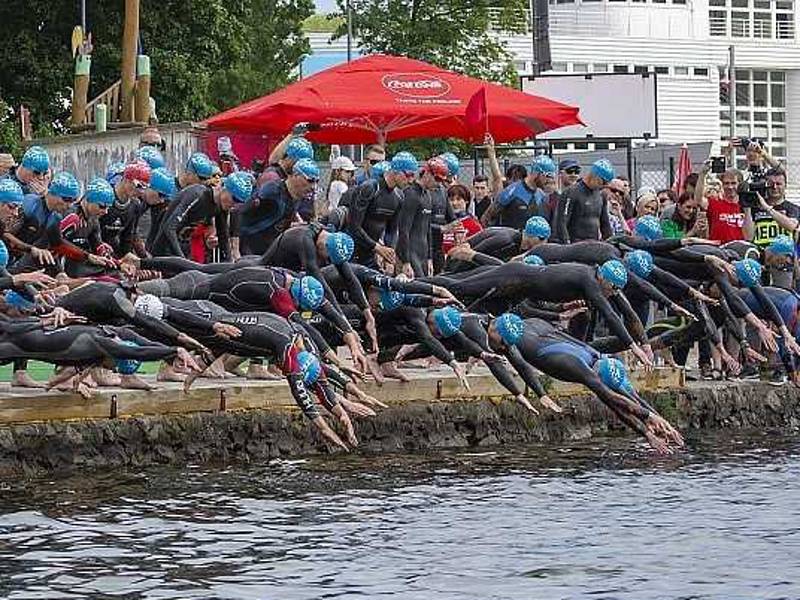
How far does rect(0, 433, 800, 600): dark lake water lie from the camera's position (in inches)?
454

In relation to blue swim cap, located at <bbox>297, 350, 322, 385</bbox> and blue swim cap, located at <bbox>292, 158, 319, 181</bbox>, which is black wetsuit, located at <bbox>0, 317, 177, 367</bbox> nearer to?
blue swim cap, located at <bbox>297, 350, 322, 385</bbox>

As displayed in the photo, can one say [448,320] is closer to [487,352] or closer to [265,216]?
[487,352]

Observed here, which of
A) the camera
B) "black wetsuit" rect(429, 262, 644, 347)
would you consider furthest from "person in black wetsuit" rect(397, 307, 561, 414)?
the camera

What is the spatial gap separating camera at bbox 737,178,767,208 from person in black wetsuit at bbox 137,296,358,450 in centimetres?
654

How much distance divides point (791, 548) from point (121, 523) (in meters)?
4.70

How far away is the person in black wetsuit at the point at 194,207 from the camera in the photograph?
678 inches

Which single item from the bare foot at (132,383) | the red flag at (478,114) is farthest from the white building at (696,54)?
the bare foot at (132,383)

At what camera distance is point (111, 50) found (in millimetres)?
37188

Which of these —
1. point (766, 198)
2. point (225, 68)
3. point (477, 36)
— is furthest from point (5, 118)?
point (766, 198)

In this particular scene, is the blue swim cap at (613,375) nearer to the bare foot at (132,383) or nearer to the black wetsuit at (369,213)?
the black wetsuit at (369,213)

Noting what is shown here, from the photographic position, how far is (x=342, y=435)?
1711cm

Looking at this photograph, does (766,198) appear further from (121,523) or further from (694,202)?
(121,523)

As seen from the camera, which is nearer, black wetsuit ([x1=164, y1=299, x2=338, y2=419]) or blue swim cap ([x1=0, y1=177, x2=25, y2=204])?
black wetsuit ([x1=164, y1=299, x2=338, y2=419])

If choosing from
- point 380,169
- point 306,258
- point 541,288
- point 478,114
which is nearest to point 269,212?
point 380,169
